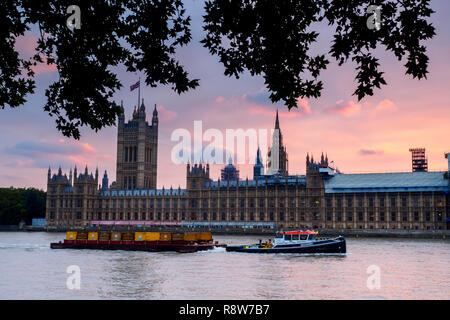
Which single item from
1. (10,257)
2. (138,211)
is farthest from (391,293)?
(138,211)

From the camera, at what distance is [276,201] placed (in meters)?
149

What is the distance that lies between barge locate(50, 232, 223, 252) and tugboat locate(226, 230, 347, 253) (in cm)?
1021

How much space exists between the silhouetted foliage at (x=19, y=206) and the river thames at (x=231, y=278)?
119m

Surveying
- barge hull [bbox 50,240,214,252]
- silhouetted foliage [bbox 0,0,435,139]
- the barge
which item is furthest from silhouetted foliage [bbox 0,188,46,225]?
silhouetted foliage [bbox 0,0,435,139]

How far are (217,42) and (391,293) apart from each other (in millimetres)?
26873

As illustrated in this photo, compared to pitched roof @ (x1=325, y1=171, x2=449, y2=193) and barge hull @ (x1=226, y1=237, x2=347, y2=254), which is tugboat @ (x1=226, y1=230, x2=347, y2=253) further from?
pitched roof @ (x1=325, y1=171, x2=449, y2=193)

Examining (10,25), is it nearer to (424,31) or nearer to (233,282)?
(424,31)

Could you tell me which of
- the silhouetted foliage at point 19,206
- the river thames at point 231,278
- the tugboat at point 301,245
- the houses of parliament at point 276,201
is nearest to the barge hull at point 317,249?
the tugboat at point 301,245

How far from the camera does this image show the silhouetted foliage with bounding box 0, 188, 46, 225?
171000mm

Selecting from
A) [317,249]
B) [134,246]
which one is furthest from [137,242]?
[317,249]

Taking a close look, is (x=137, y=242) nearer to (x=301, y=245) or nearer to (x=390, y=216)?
(x=301, y=245)

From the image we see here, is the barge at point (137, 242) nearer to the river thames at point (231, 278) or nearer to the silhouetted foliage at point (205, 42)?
the river thames at point (231, 278)

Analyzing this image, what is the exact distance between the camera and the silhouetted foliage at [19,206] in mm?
171000

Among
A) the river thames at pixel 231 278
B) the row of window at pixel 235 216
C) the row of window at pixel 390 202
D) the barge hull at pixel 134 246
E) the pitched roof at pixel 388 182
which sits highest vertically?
the pitched roof at pixel 388 182
